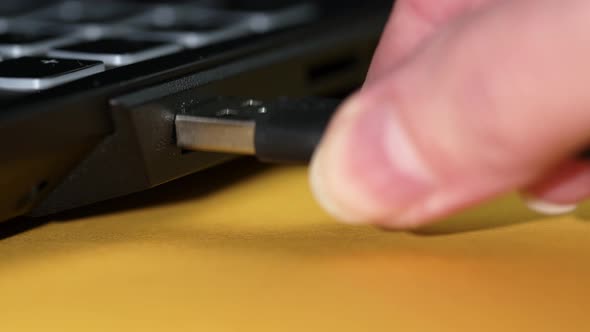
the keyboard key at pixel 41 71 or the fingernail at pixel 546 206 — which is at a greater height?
the keyboard key at pixel 41 71

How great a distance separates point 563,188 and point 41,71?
230mm

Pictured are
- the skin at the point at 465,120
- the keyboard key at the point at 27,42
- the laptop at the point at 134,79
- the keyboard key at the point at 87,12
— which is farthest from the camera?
the keyboard key at the point at 87,12

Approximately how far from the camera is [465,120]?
29cm

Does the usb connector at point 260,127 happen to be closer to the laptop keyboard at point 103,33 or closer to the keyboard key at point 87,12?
the laptop keyboard at point 103,33

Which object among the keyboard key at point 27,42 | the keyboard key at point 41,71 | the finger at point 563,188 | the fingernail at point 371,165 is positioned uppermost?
the keyboard key at point 27,42

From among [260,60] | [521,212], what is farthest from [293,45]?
[521,212]

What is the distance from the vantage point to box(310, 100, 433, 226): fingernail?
312 millimetres

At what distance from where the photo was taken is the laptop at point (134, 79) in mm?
387

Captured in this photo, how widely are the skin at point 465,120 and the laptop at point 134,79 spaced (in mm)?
109

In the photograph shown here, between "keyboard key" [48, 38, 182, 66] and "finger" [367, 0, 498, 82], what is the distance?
116mm

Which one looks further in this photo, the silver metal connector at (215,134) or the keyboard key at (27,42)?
the keyboard key at (27,42)

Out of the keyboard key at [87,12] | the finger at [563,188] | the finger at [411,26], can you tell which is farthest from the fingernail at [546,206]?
the keyboard key at [87,12]

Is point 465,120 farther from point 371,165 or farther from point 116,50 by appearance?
point 116,50

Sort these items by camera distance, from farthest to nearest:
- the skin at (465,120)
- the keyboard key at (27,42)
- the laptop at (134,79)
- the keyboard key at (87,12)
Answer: the keyboard key at (87,12)
the keyboard key at (27,42)
the laptop at (134,79)
the skin at (465,120)
